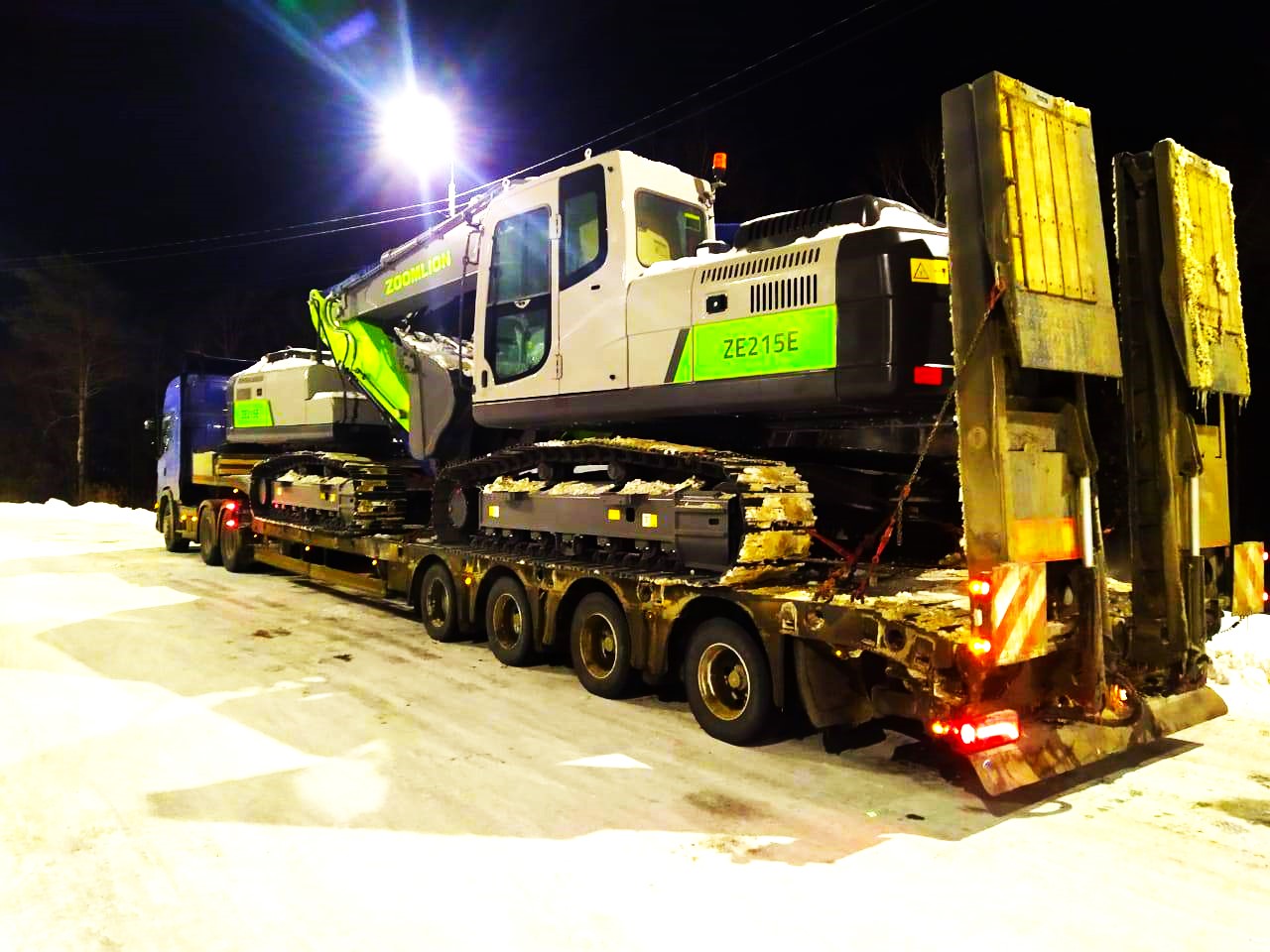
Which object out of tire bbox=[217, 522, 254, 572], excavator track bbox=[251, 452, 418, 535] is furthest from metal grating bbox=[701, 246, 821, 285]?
tire bbox=[217, 522, 254, 572]

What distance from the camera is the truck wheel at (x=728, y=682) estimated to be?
5.26 m

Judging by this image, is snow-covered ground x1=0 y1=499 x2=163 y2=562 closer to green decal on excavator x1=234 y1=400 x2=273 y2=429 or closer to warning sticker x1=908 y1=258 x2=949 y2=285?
green decal on excavator x1=234 y1=400 x2=273 y2=429

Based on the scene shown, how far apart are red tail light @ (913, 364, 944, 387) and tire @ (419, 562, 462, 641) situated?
4.85m

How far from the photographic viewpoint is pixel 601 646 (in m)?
Result: 6.75

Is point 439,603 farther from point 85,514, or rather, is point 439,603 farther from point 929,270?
point 85,514

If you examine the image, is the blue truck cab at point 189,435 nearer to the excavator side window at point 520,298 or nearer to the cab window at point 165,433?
the cab window at point 165,433

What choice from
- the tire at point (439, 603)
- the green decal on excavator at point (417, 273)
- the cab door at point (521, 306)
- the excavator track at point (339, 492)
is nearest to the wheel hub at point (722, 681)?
the cab door at point (521, 306)

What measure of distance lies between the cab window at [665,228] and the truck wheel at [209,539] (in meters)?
10.2

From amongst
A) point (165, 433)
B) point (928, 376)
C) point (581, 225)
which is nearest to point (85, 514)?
point (165, 433)

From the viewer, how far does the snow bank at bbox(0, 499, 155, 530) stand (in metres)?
23.4

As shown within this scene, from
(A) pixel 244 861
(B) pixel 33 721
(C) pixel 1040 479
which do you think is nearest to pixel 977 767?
(C) pixel 1040 479

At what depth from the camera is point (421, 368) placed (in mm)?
9320

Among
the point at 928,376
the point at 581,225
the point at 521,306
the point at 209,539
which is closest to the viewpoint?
the point at 928,376

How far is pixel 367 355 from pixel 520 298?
372 cm
